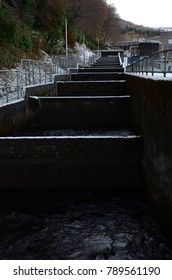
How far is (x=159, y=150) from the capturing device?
23.8ft

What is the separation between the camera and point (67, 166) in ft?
29.8

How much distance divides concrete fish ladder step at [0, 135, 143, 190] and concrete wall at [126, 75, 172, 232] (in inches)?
24.7

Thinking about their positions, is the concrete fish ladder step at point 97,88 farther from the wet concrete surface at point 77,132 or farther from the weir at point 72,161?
the weir at point 72,161

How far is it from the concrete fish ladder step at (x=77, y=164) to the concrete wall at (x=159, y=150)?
2.06 ft

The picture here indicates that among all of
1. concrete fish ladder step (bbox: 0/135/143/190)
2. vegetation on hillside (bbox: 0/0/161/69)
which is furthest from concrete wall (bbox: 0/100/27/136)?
vegetation on hillside (bbox: 0/0/161/69)

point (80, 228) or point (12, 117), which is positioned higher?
point (12, 117)

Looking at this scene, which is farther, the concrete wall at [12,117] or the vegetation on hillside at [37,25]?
the vegetation on hillside at [37,25]

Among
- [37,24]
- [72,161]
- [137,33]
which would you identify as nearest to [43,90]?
[72,161]

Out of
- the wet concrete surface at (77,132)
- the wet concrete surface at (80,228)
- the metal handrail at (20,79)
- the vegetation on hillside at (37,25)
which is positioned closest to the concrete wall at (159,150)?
the wet concrete surface at (80,228)

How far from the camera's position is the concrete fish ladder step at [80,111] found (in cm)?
1451

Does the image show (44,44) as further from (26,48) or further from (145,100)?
(145,100)

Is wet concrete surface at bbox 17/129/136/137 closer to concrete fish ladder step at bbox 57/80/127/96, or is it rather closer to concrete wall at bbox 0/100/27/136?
concrete wall at bbox 0/100/27/136

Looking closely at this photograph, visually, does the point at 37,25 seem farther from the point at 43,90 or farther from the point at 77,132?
the point at 77,132

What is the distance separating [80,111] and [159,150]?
25.1 feet
